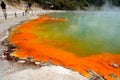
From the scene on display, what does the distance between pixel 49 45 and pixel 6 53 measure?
12.6ft

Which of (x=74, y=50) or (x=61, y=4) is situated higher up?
(x=74, y=50)

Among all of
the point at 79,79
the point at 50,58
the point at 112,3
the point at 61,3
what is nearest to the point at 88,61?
the point at 50,58

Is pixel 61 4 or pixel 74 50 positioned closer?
pixel 74 50

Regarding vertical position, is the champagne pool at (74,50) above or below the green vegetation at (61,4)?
above

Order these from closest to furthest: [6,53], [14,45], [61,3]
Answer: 1. [6,53]
2. [14,45]
3. [61,3]

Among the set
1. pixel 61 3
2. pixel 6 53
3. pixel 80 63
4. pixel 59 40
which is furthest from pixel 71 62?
pixel 61 3

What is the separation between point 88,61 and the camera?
14.5 m

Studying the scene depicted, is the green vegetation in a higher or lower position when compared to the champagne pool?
lower

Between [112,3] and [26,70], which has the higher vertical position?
[26,70]

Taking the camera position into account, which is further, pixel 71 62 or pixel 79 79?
pixel 71 62

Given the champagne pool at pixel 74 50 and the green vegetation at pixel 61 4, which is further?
the green vegetation at pixel 61 4

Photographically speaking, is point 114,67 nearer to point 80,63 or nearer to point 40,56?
point 80,63

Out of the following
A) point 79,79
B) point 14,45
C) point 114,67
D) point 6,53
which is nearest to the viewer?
point 79,79

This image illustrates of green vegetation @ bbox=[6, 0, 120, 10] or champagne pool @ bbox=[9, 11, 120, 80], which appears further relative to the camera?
green vegetation @ bbox=[6, 0, 120, 10]
